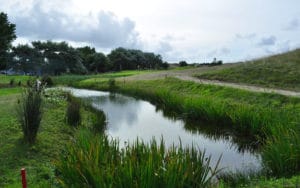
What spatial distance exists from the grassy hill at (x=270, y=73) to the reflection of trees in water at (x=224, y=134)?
8.93 meters

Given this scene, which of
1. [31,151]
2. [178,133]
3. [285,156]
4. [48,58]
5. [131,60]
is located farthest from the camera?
[131,60]

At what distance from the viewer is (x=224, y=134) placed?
1617 centimetres

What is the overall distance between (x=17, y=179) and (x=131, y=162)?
2906 millimetres

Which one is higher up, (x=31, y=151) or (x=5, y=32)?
(x=5, y=32)

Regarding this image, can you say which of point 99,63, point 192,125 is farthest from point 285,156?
point 99,63

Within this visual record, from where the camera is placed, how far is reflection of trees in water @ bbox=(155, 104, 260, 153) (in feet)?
46.1

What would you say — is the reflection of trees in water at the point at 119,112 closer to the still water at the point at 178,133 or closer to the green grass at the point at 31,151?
the still water at the point at 178,133

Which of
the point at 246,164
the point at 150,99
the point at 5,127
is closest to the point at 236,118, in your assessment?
the point at 246,164

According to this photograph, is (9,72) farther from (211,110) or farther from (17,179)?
(17,179)

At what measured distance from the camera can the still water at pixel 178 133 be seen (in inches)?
489

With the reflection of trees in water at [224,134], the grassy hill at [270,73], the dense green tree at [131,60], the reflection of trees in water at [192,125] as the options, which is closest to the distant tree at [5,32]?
the reflection of trees in water at [192,125]

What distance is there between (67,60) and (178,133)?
202ft

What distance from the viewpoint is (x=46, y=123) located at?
553 inches

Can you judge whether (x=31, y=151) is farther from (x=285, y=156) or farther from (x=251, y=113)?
(x=251, y=113)
